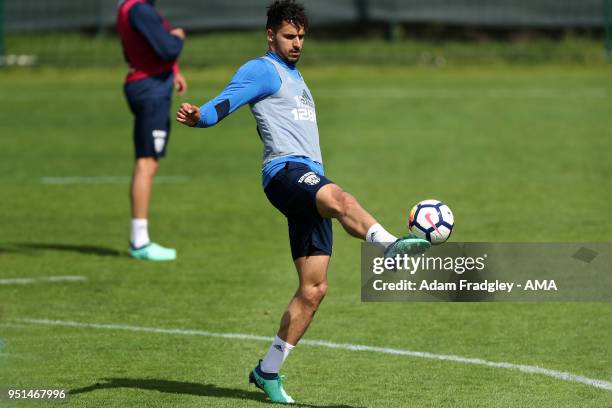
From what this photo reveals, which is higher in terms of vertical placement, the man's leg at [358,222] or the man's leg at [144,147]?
the man's leg at [358,222]

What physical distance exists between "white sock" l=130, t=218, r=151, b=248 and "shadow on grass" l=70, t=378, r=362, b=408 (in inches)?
160

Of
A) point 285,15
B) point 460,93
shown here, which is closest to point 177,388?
point 285,15

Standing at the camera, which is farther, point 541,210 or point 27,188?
point 27,188

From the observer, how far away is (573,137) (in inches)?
734

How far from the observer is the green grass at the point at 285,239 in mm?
7742

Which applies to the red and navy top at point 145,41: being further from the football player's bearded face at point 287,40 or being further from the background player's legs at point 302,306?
the background player's legs at point 302,306

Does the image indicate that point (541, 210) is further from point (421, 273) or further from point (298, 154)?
point (298, 154)

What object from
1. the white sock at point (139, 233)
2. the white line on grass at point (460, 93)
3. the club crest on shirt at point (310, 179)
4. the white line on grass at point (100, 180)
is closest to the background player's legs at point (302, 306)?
the club crest on shirt at point (310, 179)

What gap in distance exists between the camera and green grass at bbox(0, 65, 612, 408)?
305 inches

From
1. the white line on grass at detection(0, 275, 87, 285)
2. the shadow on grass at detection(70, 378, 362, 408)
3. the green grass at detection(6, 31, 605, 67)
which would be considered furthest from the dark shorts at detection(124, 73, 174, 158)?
the green grass at detection(6, 31, 605, 67)

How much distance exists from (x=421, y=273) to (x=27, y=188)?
672cm

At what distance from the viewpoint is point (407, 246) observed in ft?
21.0

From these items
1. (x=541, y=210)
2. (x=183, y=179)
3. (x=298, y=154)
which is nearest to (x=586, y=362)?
(x=298, y=154)

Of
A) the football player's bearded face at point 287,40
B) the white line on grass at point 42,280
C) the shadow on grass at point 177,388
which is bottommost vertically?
the white line on grass at point 42,280
